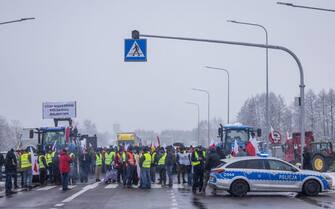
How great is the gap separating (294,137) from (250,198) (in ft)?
93.5

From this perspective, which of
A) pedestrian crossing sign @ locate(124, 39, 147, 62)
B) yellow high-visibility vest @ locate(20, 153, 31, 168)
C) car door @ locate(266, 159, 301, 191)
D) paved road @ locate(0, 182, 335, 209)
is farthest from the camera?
yellow high-visibility vest @ locate(20, 153, 31, 168)

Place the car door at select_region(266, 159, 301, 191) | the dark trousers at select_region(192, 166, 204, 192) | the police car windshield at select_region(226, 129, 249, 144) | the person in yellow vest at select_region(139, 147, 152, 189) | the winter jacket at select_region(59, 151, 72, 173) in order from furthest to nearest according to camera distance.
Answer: the police car windshield at select_region(226, 129, 249, 144), the person in yellow vest at select_region(139, 147, 152, 189), the winter jacket at select_region(59, 151, 72, 173), the dark trousers at select_region(192, 166, 204, 192), the car door at select_region(266, 159, 301, 191)

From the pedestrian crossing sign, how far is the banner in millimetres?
18947

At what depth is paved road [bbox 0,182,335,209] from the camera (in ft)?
70.8

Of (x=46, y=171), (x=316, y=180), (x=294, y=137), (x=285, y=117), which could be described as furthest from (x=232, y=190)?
(x=285, y=117)

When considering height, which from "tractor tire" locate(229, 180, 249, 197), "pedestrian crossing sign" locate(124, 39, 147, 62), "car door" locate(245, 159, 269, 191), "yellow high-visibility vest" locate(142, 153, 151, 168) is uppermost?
"pedestrian crossing sign" locate(124, 39, 147, 62)

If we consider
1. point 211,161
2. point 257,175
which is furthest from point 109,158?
point 257,175

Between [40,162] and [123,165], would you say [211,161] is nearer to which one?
[123,165]

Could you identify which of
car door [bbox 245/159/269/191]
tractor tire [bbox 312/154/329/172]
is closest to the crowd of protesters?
car door [bbox 245/159/269/191]

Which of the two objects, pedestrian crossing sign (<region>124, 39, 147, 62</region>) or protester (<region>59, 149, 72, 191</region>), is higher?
pedestrian crossing sign (<region>124, 39, 147, 62</region>)

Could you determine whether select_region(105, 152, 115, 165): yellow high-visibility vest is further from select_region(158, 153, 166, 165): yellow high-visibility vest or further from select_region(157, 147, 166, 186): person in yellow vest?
select_region(158, 153, 166, 165): yellow high-visibility vest

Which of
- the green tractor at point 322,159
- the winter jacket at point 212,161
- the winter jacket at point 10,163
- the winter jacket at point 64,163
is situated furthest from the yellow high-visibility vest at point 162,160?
the green tractor at point 322,159

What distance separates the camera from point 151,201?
23266 millimetres

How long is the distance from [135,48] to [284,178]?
26.4 ft
